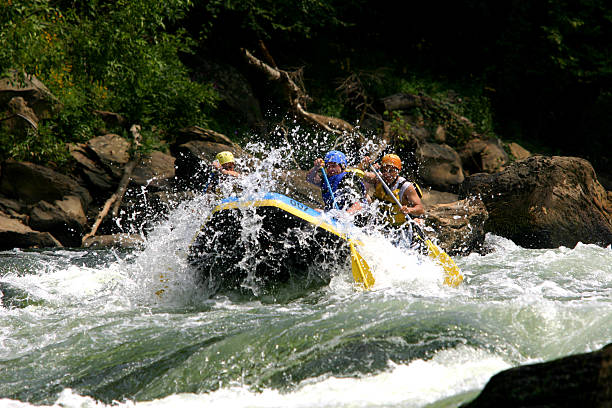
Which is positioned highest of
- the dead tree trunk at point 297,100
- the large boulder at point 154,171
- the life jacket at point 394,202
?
the dead tree trunk at point 297,100

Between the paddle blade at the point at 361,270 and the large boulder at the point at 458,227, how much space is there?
3.02m

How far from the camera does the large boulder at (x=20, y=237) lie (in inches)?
348

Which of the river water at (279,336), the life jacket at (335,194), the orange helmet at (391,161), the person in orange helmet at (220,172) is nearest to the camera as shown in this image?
the river water at (279,336)

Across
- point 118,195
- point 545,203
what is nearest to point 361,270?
point 545,203

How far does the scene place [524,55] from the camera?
54.2 feet

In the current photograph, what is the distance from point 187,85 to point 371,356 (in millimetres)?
10038

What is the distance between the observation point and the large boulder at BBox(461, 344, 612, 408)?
245 centimetres

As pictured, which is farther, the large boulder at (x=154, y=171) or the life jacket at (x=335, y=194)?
the large boulder at (x=154, y=171)

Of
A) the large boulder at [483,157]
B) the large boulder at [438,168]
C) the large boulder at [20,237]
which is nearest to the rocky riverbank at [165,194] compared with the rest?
the large boulder at [20,237]

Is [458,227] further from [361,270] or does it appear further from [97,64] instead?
[97,64]

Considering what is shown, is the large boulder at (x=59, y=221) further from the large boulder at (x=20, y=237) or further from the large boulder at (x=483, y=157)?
the large boulder at (x=483, y=157)

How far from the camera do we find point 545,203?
30.4ft

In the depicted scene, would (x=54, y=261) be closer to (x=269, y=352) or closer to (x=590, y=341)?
(x=269, y=352)

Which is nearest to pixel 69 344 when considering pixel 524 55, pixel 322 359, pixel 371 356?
pixel 322 359
